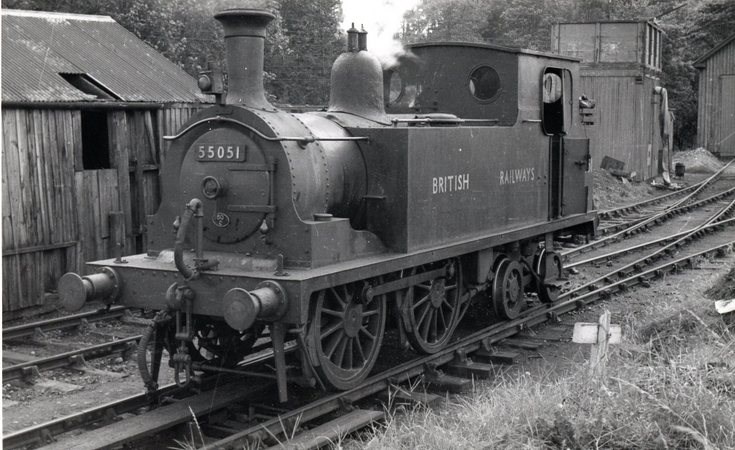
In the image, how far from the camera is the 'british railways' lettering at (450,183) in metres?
7.35

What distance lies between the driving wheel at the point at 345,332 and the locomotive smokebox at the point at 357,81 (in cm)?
180

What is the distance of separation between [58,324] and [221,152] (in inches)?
154

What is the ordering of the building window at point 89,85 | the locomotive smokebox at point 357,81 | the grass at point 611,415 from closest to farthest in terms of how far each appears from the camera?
the grass at point 611,415, the locomotive smokebox at point 357,81, the building window at point 89,85

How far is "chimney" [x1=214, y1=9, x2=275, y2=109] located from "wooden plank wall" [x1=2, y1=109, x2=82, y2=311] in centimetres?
411

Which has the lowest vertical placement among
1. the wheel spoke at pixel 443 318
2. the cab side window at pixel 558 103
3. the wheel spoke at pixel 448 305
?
the wheel spoke at pixel 443 318

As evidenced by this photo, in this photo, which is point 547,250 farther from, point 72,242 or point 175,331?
point 72,242

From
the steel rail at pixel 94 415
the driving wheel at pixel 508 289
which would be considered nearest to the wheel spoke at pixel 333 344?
the steel rail at pixel 94 415

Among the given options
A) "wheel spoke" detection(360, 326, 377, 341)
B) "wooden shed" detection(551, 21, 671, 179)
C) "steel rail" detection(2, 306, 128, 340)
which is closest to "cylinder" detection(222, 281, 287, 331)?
"wheel spoke" detection(360, 326, 377, 341)

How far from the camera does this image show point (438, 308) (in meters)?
7.95

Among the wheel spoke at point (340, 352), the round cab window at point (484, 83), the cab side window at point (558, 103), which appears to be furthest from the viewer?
the cab side window at point (558, 103)

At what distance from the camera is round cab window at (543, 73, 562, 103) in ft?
31.8

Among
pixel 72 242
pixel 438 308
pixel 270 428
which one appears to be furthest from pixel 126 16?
pixel 270 428

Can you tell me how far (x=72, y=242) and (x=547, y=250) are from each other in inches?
228

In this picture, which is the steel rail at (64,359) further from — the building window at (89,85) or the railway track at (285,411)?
the building window at (89,85)
